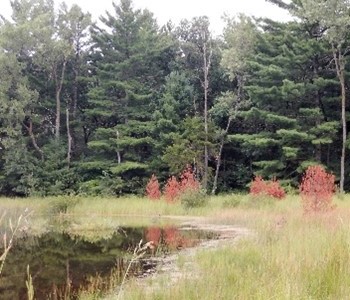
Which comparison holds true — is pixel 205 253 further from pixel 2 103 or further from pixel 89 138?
pixel 89 138

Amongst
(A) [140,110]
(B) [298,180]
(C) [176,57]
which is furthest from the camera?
(C) [176,57]

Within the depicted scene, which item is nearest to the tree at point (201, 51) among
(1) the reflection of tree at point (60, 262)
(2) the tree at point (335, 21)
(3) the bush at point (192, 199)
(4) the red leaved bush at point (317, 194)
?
(2) the tree at point (335, 21)

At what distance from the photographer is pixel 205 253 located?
8.98 m

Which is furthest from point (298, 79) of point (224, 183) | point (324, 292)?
point (324, 292)

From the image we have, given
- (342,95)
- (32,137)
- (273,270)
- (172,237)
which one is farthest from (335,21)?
(273,270)

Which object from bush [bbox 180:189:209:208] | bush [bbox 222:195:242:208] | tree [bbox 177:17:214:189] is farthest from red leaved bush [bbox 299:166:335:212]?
tree [bbox 177:17:214:189]

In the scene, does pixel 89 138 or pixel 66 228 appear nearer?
pixel 66 228

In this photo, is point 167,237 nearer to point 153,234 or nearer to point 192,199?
point 153,234

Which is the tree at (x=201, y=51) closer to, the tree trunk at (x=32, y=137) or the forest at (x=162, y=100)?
the forest at (x=162, y=100)

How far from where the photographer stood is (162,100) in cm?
3441

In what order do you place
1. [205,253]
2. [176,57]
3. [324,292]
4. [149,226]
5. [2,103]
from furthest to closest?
[176,57], [2,103], [149,226], [205,253], [324,292]

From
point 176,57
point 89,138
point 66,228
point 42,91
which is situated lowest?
point 66,228

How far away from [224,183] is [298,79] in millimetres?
8331

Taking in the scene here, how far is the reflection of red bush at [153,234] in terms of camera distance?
41.6ft
